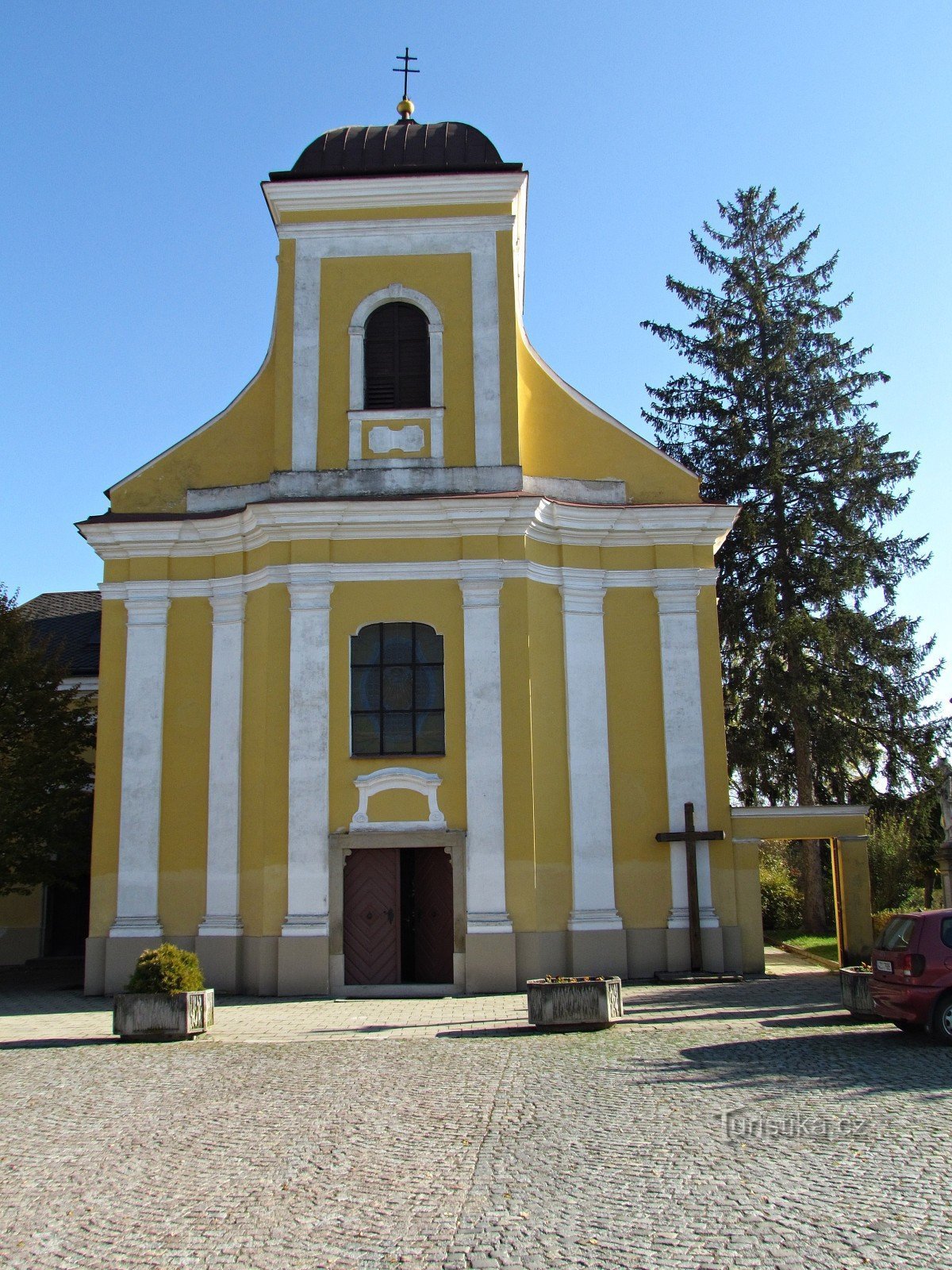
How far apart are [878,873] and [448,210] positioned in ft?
63.5

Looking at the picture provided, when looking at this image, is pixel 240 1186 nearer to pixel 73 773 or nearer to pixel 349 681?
pixel 349 681

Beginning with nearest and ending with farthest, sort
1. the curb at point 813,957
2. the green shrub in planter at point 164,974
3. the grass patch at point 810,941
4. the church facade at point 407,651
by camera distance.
→ the green shrub in planter at point 164,974 → the church facade at point 407,651 → the curb at point 813,957 → the grass patch at point 810,941

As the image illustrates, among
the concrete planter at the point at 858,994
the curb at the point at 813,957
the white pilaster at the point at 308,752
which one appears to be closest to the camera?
the concrete planter at the point at 858,994

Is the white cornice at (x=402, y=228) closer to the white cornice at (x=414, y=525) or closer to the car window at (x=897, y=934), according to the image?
the white cornice at (x=414, y=525)

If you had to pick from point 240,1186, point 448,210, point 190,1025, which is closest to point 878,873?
point 448,210

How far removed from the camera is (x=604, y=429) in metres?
18.8

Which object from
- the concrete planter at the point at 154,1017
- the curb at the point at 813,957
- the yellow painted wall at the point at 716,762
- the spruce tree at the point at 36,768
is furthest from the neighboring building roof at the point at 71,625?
the curb at the point at 813,957

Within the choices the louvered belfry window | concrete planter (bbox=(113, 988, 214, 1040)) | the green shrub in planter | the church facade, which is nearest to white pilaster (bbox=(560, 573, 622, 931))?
the church facade

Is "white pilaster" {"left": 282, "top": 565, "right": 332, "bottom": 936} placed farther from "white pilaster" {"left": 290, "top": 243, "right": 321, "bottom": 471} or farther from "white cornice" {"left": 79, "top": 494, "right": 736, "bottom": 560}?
"white pilaster" {"left": 290, "top": 243, "right": 321, "bottom": 471}

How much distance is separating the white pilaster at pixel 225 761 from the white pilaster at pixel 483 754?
3.40 meters

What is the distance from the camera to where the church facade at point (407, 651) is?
53.8ft

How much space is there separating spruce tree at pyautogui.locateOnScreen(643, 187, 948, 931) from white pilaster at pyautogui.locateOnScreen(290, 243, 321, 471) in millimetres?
10918

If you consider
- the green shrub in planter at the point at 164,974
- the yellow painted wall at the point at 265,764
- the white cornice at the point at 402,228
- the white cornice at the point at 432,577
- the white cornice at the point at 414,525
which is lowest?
the green shrub in planter at the point at 164,974

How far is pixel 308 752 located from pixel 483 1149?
31.6 feet
